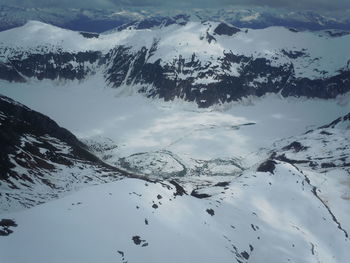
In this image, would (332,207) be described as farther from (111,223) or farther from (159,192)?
(111,223)

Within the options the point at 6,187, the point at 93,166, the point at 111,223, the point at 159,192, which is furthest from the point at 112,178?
the point at 111,223

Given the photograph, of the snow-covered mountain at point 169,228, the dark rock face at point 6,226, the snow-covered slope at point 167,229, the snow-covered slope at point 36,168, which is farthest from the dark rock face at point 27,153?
the dark rock face at point 6,226

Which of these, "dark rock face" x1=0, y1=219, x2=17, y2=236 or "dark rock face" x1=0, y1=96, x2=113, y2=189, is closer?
"dark rock face" x1=0, y1=219, x2=17, y2=236

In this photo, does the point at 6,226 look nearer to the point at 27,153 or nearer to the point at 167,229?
the point at 167,229

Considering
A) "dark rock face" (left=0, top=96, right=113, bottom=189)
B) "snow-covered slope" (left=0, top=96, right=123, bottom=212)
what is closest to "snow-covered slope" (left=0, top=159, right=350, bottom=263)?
"snow-covered slope" (left=0, top=96, right=123, bottom=212)

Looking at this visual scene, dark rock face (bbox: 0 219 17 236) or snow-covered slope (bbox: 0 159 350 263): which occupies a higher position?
dark rock face (bbox: 0 219 17 236)

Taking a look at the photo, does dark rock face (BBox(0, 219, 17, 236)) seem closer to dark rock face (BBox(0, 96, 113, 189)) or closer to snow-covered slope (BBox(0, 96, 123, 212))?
snow-covered slope (BBox(0, 96, 123, 212))

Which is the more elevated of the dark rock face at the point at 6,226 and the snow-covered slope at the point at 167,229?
the dark rock face at the point at 6,226

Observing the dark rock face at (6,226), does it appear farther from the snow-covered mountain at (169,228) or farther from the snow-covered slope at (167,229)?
the snow-covered slope at (167,229)

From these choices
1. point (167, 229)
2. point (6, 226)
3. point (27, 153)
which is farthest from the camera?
point (27, 153)

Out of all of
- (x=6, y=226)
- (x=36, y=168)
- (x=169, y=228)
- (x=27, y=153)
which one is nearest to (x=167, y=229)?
(x=169, y=228)

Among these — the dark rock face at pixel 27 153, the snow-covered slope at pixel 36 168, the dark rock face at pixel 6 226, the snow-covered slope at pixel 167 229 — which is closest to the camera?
the dark rock face at pixel 6 226
